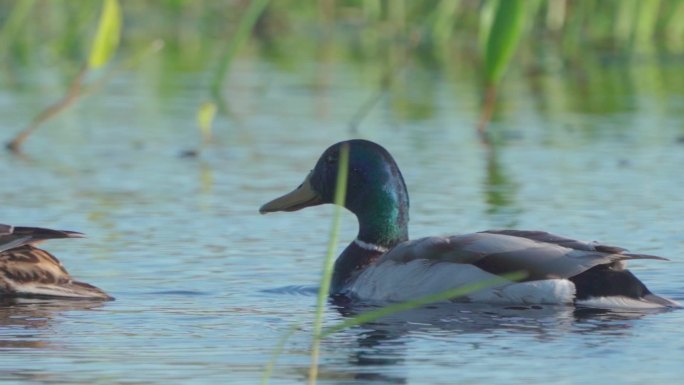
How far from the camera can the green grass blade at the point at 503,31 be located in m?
11.9

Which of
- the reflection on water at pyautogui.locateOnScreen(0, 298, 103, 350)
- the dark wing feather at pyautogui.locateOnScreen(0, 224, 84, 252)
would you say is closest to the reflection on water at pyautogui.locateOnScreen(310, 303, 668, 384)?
the reflection on water at pyautogui.locateOnScreen(0, 298, 103, 350)

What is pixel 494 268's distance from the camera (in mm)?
8070

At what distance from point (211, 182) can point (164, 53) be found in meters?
10.1

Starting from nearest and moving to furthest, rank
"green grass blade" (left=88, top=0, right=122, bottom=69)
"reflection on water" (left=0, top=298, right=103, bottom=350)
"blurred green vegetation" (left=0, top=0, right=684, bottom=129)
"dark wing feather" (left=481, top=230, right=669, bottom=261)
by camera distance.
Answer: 1. "reflection on water" (left=0, top=298, right=103, bottom=350)
2. "dark wing feather" (left=481, top=230, right=669, bottom=261)
3. "green grass blade" (left=88, top=0, right=122, bottom=69)
4. "blurred green vegetation" (left=0, top=0, right=684, bottom=129)

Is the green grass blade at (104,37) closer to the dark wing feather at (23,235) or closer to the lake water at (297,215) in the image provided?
the lake water at (297,215)

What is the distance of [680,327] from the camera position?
7449 millimetres

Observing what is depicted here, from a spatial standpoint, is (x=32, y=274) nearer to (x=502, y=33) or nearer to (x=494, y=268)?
(x=494, y=268)

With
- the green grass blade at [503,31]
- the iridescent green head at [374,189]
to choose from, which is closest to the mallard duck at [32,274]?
the iridescent green head at [374,189]

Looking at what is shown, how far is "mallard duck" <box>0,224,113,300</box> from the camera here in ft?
26.8

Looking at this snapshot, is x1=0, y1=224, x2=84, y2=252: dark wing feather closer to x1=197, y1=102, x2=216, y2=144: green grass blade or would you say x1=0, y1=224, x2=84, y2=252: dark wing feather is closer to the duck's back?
the duck's back

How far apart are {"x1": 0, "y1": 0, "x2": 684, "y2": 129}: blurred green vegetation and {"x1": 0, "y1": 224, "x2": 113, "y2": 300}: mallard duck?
7869mm

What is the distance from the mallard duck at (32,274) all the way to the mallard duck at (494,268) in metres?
1.31

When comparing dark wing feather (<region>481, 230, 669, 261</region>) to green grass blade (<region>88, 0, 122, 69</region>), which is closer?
dark wing feather (<region>481, 230, 669, 261</region>)

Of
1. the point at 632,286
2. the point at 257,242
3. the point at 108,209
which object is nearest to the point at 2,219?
the point at 108,209
